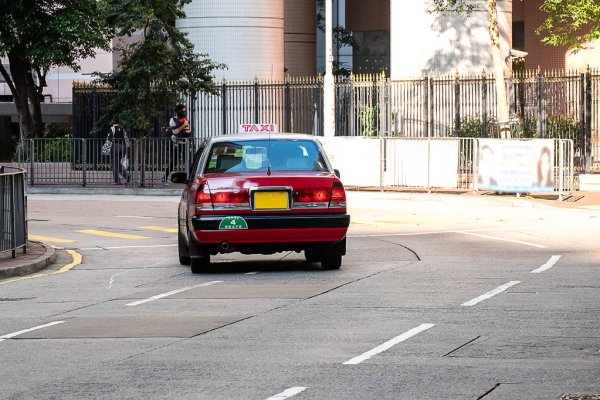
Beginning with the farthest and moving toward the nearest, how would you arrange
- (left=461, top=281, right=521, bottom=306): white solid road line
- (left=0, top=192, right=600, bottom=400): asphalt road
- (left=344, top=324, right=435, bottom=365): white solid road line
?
(left=461, top=281, right=521, bottom=306): white solid road line → (left=344, top=324, right=435, bottom=365): white solid road line → (left=0, top=192, right=600, bottom=400): asphalt road

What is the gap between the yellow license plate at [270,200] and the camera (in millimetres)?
16062

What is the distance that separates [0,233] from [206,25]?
1123 inches

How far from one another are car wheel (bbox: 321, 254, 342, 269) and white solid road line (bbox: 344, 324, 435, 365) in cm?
489

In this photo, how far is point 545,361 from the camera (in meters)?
9.95

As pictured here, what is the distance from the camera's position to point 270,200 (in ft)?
52.7

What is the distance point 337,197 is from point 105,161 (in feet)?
67.7

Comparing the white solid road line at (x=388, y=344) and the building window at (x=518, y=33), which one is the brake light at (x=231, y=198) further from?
the building window at (x=518, y=33)

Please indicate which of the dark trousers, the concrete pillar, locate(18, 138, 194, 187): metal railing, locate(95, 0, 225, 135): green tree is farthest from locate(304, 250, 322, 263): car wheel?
the concrete pillar

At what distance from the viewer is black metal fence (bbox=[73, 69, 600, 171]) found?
116 ft

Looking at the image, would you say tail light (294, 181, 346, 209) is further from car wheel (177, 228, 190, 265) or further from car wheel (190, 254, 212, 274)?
car wheel (177, 228, 190, 265)

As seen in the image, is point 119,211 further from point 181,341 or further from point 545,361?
point 545,361

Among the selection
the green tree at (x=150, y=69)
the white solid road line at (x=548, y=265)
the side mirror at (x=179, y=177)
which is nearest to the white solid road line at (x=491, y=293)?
the white solid road line at (x=548, y=265)

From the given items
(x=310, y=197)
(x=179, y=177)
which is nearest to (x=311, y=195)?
(x=310, y=197)

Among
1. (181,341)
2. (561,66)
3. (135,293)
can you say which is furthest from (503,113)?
(181,341)
